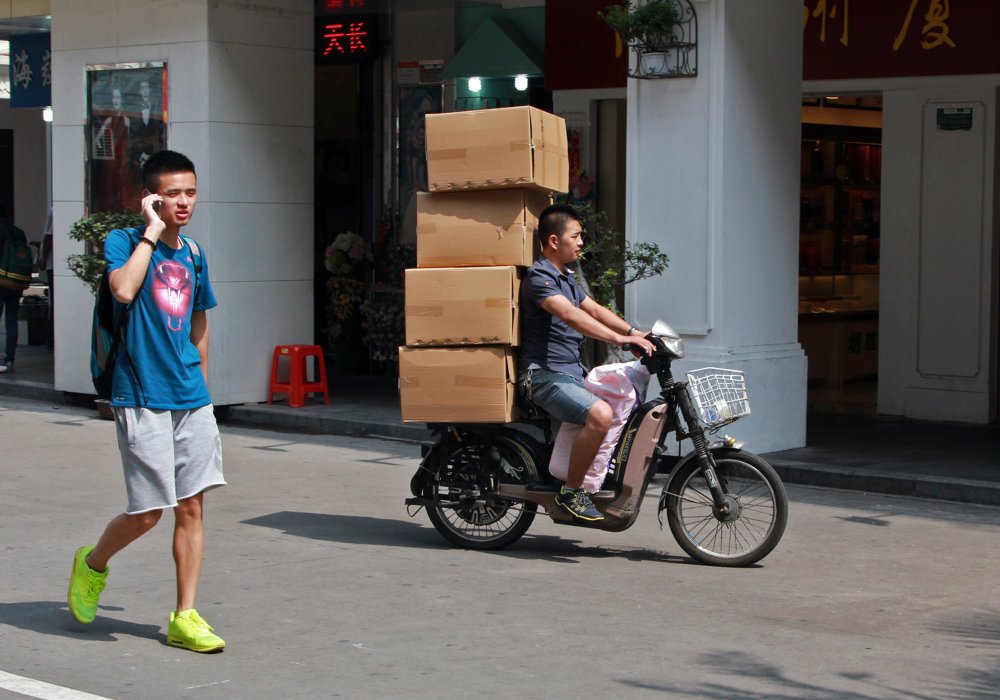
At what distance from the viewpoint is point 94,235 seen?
13602 mm

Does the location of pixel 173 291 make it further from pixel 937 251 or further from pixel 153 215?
pixel 937 251

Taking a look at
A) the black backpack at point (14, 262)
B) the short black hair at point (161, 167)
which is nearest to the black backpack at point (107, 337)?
the short black hair at point (161, 167)

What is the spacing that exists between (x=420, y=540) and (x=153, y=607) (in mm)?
1997

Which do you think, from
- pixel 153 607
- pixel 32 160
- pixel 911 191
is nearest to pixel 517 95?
pixel 911 191

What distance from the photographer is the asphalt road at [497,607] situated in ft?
18.9

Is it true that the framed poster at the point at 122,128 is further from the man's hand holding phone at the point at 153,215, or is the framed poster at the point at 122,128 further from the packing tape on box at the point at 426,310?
the man's hand holding phone at the point at 153,215

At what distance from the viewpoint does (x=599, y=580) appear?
24.7 ft

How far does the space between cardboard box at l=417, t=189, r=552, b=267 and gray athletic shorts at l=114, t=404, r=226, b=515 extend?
95.4 inches

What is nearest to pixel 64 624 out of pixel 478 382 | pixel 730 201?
pixel 478 382

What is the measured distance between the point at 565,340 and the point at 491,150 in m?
1.12

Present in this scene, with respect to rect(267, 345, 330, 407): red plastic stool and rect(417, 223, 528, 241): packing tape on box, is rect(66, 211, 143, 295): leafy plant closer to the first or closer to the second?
rect(267, 345, 330, 407): red plastic stool

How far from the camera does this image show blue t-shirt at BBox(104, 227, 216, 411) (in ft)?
20.1

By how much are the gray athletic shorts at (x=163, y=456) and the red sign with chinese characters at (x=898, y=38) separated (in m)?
7.77

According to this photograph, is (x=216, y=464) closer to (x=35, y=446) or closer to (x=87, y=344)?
(x=35, y=446)
